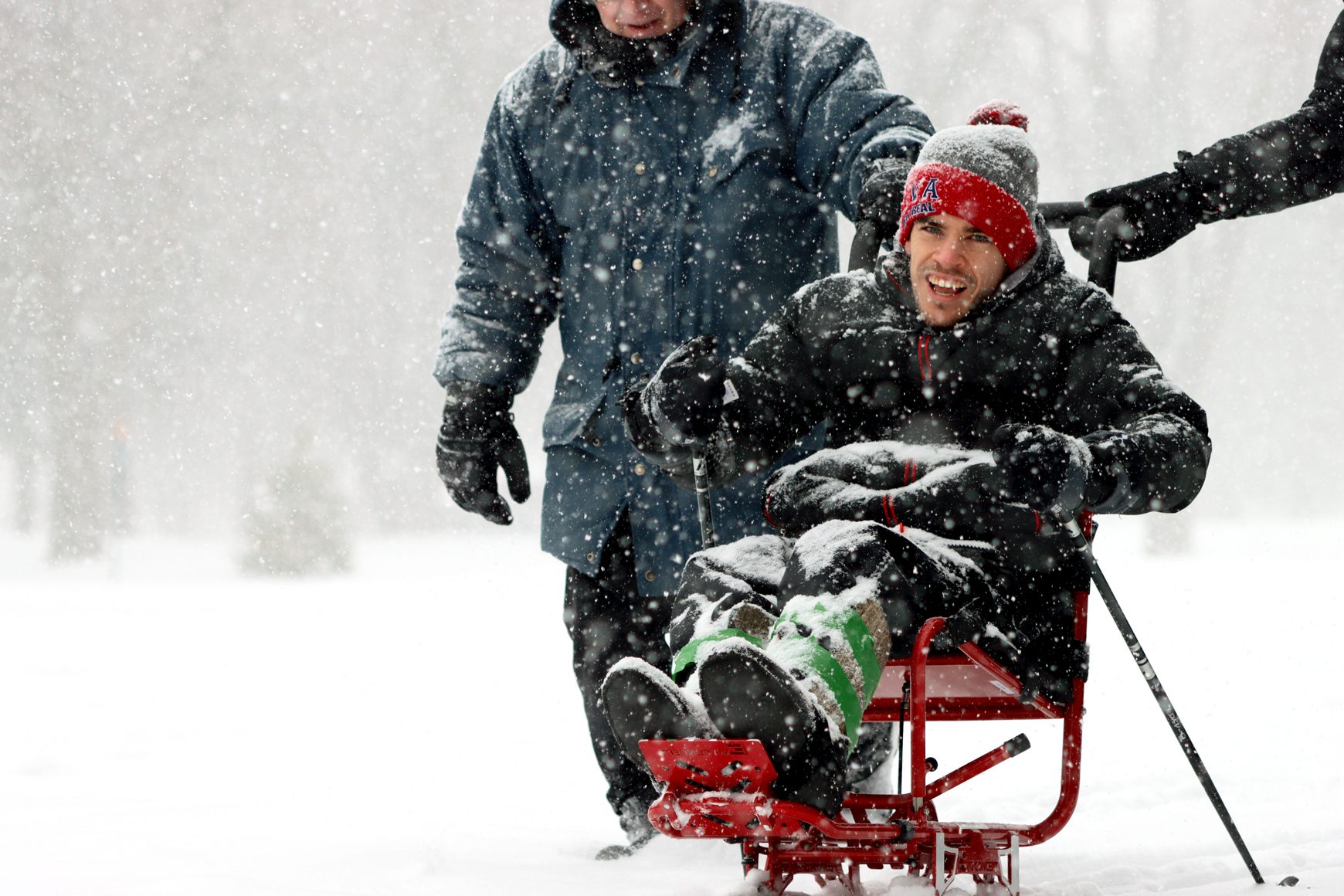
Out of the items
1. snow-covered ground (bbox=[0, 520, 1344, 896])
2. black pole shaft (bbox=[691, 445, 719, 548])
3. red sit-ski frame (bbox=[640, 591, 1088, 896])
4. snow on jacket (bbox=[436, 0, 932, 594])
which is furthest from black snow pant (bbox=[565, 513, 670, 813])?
Answer: red sit-ski frame (bbox=[640, 591, 1088, 896])

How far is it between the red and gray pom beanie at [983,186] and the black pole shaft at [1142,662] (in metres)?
0.63

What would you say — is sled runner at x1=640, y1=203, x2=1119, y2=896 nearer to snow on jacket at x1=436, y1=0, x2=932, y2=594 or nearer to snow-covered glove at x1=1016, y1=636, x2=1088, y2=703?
snow-covered glove at x1=1016, y1=636, x2=1088, y2=703

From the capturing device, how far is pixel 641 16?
11.4 ft

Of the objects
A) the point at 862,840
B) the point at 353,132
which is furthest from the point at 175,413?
the point at 862,840

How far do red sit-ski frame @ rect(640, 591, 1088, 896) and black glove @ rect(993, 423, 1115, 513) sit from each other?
0.26 m

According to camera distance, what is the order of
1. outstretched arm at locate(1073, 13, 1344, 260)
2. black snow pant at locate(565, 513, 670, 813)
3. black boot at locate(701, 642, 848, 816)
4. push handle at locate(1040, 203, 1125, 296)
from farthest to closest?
black snow pant at locate(565, 513, 670, 813)
outstretched arm at locate(1073, 13, 1344, 260)
push handle at locate(1040, 203, 1125, 296)
black boot at locate(701, 642, 848, 816)

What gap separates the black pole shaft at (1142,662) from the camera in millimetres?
2559

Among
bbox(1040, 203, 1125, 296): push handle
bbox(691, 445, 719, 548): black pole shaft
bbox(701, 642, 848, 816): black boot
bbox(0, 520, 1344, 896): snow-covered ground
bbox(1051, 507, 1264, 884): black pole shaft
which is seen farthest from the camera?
bbox(0, 520, 1344, 896): snow-covered ground

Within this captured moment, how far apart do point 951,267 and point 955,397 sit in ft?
0.84

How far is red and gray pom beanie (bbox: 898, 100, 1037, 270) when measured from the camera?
2857 millimetres

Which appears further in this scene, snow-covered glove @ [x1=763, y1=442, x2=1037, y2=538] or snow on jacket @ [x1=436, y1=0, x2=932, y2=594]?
snow on jacket @ [x1=436, y1=0, x2=932, y2=594]

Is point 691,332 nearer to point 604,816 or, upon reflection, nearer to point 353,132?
point 604,816

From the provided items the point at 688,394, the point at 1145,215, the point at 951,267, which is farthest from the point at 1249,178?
the point at 688,394

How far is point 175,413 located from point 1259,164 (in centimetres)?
2197
